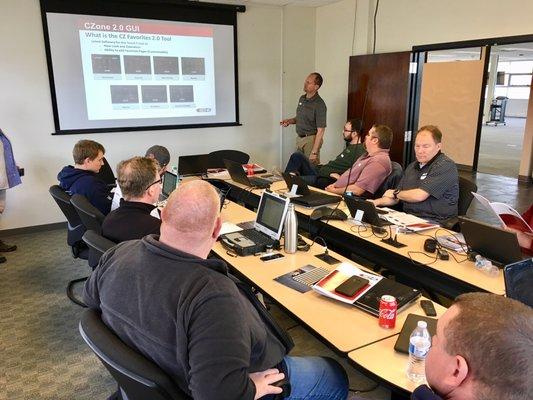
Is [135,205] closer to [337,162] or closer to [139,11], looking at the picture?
[337,162]

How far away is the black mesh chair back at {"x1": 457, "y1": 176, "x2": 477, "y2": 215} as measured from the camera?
9.97 feet

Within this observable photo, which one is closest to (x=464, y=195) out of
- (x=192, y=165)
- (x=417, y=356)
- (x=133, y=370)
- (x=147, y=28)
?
(x=417, y=356)

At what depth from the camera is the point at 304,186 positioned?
11.0 feet

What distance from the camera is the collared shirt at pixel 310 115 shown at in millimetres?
5445

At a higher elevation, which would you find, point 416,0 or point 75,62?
point 416,0

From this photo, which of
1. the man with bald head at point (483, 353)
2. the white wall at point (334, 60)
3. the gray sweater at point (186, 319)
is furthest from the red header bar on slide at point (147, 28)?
the man with bald head at point (483, 353)

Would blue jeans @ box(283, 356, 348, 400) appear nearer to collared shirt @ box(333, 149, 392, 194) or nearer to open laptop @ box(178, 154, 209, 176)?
collared shirt @ box(333, 149, 392, 194)

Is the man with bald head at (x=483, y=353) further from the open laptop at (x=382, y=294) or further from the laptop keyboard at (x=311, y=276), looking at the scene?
the laptop keyboard at (x=311, y=276)

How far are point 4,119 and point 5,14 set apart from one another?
105 cm

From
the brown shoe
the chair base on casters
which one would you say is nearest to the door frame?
the chair base on casters

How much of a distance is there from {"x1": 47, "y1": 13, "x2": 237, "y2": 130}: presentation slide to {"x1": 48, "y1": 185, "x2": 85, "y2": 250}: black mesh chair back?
2039 millimetres

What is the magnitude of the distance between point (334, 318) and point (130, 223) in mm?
1139

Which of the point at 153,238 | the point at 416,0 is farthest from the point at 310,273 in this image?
the point at 416,0

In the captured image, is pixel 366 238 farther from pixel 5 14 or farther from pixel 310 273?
pixel 5 14
